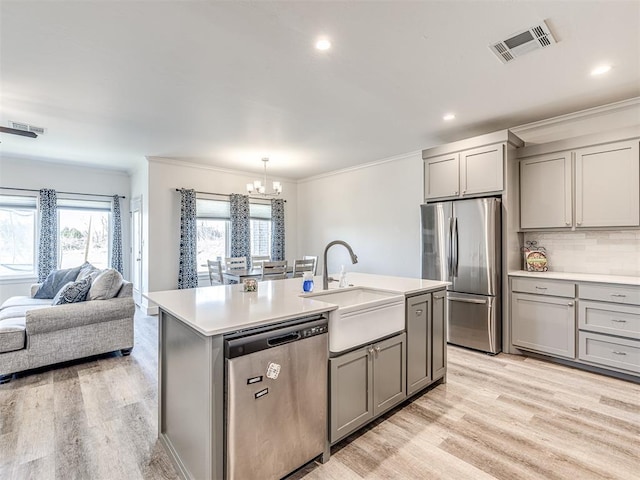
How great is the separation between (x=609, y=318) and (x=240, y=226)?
5420mm

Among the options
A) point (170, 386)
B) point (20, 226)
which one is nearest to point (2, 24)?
point (170, 386)

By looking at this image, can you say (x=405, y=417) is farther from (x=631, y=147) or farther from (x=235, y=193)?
(x=235, y=193)

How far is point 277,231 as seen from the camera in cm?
674

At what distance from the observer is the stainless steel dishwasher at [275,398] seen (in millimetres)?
1426

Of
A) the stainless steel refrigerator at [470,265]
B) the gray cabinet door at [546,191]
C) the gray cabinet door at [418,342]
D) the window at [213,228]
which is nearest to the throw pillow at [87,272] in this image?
the window at [213,228]

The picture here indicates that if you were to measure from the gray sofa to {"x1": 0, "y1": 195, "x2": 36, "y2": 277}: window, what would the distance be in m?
2.18

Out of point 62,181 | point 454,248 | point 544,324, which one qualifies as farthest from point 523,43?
point 62,181

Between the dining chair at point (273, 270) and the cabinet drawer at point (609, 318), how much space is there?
3.53 meters

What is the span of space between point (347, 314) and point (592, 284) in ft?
8.82

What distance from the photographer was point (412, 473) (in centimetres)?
173

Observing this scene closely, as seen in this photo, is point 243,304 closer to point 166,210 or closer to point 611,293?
point 611,293

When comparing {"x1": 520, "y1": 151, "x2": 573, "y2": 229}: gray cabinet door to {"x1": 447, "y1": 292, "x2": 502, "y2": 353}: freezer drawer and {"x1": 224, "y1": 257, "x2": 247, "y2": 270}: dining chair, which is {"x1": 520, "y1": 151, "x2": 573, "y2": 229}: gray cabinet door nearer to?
{"x1": 447, "y1": 292, "x2": 502, "y2": 353}: freezer drawer

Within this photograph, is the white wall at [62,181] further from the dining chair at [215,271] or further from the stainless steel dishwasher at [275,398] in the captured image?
the stainless steel dishwasher at [275,398]

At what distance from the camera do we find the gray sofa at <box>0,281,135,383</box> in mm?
2898
